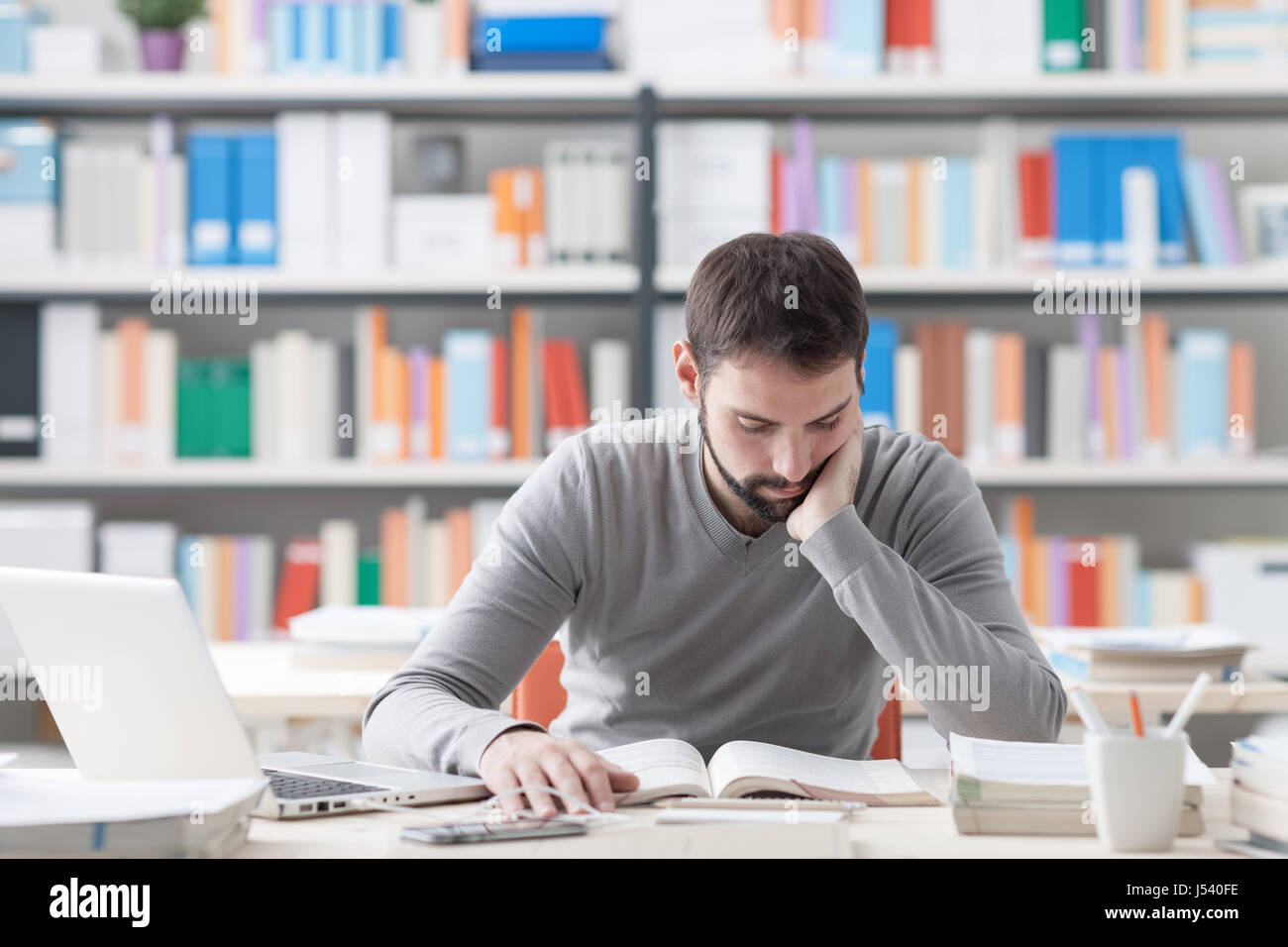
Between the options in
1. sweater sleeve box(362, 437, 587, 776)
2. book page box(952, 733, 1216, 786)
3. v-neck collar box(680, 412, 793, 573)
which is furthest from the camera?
v-neck collar box(680, 412, 793, 573)

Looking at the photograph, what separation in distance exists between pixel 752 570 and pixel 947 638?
0.27 meters

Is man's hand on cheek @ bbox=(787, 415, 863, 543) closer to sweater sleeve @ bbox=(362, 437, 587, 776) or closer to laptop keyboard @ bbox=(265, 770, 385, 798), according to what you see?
sweater sleeve @ bbox=(362, 437, 587, 776)

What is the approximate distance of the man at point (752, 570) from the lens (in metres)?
1.32

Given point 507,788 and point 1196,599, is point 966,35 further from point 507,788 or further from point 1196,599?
point 507,788

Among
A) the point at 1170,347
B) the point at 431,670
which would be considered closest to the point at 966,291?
the point at 1170,347

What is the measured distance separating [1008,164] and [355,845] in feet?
7.58

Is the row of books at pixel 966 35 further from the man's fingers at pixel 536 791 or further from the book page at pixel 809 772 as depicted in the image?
the man's fingers at pixel 536 791

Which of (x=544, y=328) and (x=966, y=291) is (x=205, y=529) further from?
(x=966, y=291)

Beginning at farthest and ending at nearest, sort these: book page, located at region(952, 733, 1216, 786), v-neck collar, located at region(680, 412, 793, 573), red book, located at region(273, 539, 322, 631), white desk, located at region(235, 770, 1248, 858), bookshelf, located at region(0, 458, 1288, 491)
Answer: red book, located at region(273, 539, 322, 631) < bookshelf, located at region(0, 458, 1288, 491) < v-neck collar, located at region(680, 412, 793, 573) < book page, located at region(952, 733, 1216, 786) < white desk, located at region(235, 770, 1248, 858)

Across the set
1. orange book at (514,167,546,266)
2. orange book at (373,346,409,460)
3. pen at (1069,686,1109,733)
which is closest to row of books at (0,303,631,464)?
orange book at (373,346,409,460)

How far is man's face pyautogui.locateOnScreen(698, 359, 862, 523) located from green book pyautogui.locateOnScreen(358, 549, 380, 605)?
160 centimetres

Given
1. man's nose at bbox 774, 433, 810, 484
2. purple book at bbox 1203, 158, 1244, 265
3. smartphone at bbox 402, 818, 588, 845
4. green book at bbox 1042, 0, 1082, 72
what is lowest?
smartphone at bbox 402, 818, 588, 845

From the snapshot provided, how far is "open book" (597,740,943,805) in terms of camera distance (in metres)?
1.08

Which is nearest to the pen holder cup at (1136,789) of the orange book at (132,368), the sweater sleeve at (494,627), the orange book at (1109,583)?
the sweater sleeve at (494,627)
